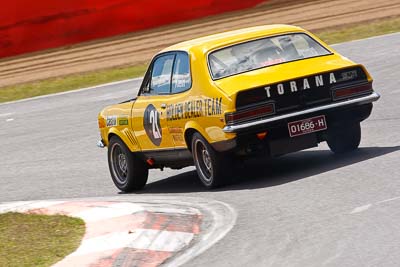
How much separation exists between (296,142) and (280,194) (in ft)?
2.84

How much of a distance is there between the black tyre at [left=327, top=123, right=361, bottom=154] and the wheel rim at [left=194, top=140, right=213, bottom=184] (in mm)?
1305

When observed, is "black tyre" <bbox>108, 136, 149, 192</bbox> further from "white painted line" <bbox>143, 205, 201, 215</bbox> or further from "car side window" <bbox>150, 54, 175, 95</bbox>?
"white painted line" <bbox>143, 205, 201, 215</bbox>

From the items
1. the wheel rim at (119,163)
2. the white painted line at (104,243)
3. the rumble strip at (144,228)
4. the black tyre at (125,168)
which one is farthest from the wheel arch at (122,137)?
the white painted line at (104,243)

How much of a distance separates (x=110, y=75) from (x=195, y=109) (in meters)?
14.8

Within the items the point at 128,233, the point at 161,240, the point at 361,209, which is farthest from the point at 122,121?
the point at 361,209

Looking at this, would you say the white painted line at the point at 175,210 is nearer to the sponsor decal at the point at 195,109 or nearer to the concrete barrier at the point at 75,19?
the sponsor decal at the point at 195,109

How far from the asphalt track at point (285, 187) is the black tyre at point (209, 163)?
0.41 feet

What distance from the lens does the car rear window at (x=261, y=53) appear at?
35.2 ft

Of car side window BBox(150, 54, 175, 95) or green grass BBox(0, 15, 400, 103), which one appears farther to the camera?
green grass BBox(0, 15, 400, 103)

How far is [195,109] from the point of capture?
34.7ft

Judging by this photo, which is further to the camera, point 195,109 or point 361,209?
point 195,109

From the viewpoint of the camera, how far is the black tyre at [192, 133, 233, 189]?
34.1 ft

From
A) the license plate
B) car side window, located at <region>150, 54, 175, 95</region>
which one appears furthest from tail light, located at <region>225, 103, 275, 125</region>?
car side window, located at <region>150, 54, 175, 95</region>

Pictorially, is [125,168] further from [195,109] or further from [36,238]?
[36,238]
